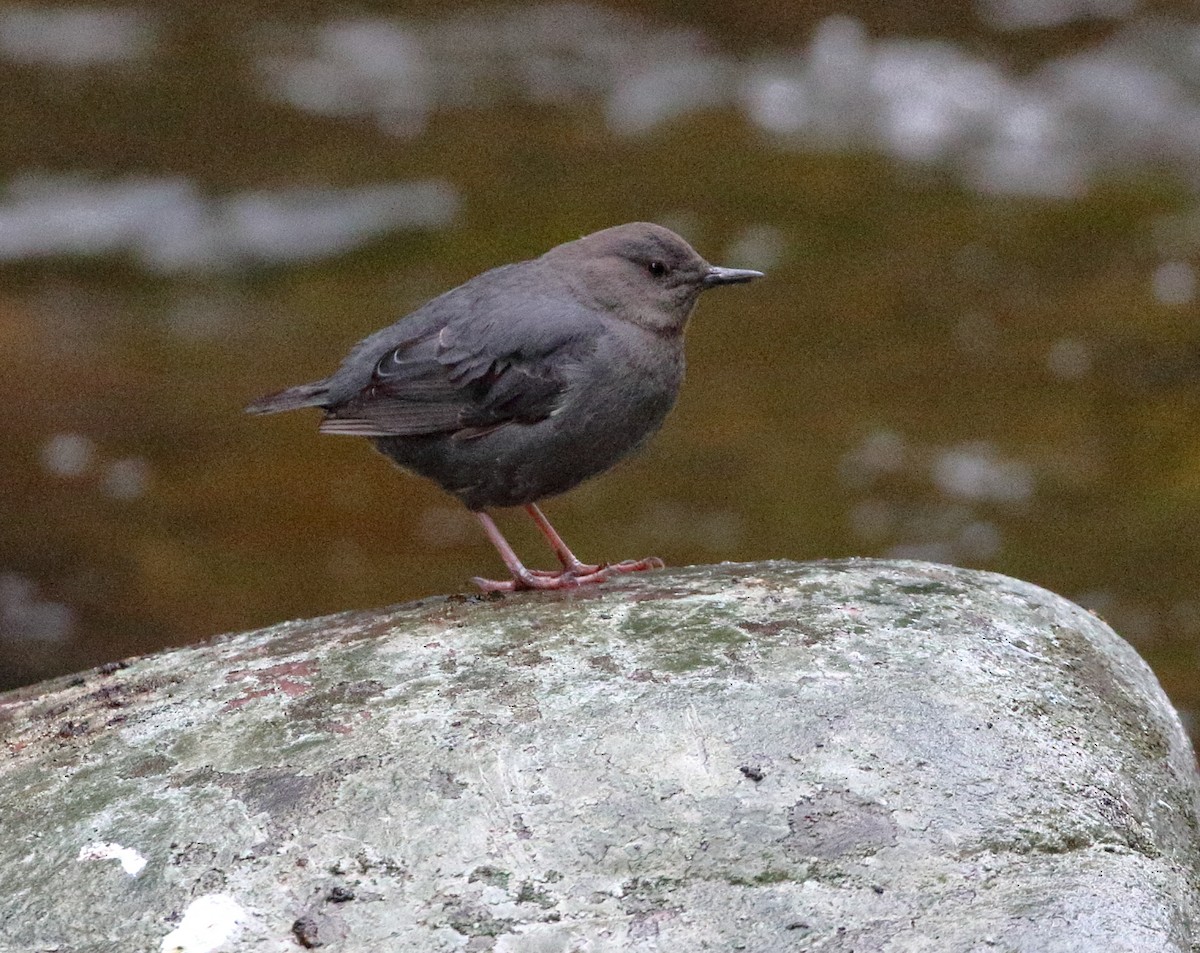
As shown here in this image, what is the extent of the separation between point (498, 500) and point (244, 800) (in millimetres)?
1537

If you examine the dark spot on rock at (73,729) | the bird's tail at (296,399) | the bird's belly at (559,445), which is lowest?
the dark spot on rock at (73,729)

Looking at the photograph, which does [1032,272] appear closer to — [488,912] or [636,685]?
[636,685]

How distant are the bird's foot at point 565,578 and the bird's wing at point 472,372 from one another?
401 mm

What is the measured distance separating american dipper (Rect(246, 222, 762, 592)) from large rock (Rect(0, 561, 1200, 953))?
2.14 feet

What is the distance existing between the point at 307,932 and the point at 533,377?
1.88 meters

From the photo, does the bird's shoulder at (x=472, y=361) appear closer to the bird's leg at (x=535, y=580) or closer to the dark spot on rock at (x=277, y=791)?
the bird's leg at (x=535, y=580)

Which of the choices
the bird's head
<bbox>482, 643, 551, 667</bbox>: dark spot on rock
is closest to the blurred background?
the bird's head

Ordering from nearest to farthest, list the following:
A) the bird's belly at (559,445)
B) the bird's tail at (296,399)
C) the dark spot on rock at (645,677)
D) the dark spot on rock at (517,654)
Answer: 1. the dark spot on rock at (645,677)
2. the dark spot on rock at (517,654)
3. the bird's belly at (559,445)
4. the bird's tail at (296,399)

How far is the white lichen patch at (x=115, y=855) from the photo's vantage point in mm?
2930

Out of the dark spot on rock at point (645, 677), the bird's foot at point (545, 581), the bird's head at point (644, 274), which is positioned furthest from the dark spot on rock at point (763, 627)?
the bird's head at point (644, 274)

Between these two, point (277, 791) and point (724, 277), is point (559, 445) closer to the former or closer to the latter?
point (724, 277)

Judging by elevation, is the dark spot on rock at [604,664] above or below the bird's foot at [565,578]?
above

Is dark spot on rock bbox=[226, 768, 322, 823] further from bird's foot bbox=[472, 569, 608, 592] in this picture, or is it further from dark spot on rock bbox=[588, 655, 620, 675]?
bird's foot bbox=[472, 569, 608, 592]

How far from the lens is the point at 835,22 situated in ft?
40.8
